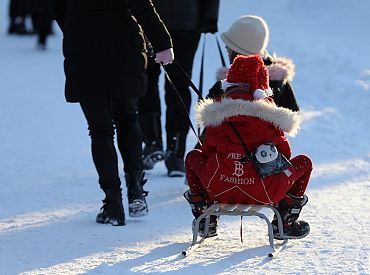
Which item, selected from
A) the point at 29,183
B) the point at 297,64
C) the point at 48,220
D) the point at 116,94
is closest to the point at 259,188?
the point at 116,94

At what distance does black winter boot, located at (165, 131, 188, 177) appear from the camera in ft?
23.4

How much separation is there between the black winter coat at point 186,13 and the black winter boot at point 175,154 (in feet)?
2.64

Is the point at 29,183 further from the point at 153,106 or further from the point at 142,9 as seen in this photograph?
the point at 142,9

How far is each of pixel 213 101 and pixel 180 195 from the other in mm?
1583

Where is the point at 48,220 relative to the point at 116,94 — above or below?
below

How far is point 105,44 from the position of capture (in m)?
5.36

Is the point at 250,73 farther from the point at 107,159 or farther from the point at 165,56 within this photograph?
the point at 107,159

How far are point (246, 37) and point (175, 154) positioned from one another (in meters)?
1.27

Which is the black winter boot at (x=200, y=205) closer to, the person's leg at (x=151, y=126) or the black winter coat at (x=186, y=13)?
the black winter coat at (x=186, y=13)

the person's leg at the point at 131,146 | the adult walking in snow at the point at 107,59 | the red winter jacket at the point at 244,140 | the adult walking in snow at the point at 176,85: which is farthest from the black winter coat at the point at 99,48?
the adult walking in snow at the point at 176,85

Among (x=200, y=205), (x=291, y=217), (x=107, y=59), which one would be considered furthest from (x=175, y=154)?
(x=291, y=217)

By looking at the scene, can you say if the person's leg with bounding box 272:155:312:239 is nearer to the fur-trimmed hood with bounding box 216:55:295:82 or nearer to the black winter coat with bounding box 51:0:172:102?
the black winter coat with bounding box 51:0:172:102

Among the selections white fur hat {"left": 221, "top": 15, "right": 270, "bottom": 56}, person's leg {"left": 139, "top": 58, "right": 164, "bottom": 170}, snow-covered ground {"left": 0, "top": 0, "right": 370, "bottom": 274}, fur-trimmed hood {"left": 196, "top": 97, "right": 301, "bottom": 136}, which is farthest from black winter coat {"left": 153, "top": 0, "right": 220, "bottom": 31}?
fur-trimmed hood {"left": 196, "top": 97, "right": 301, "bottom": 136}

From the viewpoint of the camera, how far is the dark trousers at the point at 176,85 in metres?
6.93
